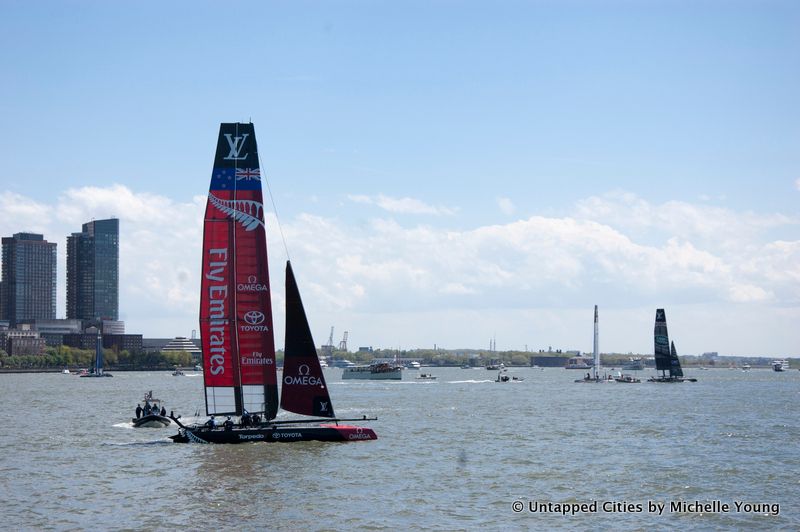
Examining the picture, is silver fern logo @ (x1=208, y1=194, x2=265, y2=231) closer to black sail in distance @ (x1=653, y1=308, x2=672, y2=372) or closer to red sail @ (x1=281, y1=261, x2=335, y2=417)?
red sail @ (x1=281, y1=261, x2=335, y2=417)

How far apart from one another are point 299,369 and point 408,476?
11105mm

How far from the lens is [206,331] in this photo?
167ft

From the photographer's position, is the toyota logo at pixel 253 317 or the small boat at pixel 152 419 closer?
the toyota logo at pixel 253 317

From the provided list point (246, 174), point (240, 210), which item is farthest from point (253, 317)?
point (246, 174)

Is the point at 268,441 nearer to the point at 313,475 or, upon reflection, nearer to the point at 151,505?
the point at 313,475

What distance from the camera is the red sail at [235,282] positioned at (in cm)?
5062

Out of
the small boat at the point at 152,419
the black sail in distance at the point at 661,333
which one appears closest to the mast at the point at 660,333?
the black sail in distance at the point at 661,333

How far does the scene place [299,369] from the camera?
51.7m

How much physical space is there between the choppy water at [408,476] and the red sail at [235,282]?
3.14m

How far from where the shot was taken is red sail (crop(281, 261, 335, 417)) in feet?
169

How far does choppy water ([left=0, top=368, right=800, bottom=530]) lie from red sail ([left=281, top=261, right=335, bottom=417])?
2.14 m

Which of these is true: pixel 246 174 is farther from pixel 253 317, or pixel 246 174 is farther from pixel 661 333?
pixel 661 333

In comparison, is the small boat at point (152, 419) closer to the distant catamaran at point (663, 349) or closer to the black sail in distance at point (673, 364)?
the distant catamaran at point (663, 349)

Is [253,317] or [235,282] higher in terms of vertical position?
[235,282]
